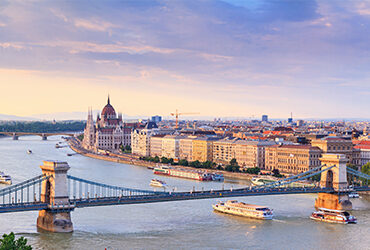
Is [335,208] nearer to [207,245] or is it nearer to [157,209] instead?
[157,209]

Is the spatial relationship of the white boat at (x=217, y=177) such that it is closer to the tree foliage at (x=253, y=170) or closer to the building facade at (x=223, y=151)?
the tree foliage at (x=253, y=170)

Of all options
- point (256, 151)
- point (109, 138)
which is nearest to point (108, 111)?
point (109, 138)

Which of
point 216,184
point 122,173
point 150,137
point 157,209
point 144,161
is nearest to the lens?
point 157,209

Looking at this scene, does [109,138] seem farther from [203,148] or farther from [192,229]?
[192,229]

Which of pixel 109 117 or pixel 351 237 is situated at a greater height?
pixel 109 117

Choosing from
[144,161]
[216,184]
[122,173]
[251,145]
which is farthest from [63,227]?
[144,161]

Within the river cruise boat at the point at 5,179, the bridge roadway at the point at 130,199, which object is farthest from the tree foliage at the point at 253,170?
the river cruise boat at the point at 5,179
